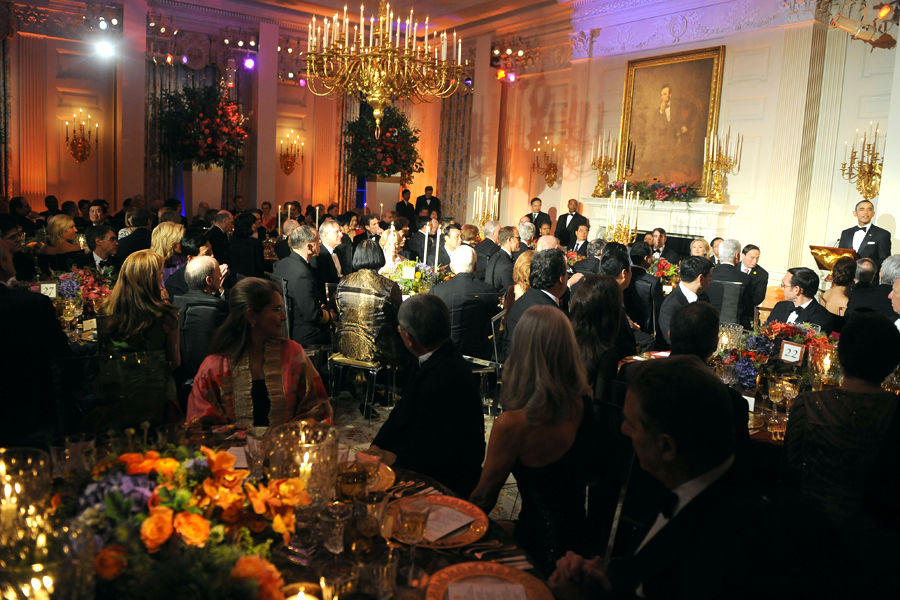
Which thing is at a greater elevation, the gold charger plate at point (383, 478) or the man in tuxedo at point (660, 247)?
the man in tuxedo at point (660, 247)

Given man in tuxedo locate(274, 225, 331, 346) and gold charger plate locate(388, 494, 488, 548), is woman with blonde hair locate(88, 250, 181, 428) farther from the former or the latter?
man in tuxedo locate(274, 225, 331, 346)

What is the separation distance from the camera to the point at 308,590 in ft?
5.16

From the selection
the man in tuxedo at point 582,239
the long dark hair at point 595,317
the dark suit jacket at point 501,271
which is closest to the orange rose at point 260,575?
the long dark hair at point 595,317

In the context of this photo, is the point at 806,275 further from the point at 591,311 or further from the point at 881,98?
the point at 881,98

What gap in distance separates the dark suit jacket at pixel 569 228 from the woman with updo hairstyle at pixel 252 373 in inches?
347

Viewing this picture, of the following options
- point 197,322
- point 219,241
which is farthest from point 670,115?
point 197,322

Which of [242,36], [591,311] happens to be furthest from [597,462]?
[242,36]

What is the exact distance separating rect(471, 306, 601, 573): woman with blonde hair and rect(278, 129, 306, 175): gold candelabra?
576 inches

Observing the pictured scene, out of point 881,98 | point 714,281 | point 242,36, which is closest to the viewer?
point 714,281

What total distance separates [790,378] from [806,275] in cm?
170

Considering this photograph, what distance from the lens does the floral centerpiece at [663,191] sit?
36.4 feet

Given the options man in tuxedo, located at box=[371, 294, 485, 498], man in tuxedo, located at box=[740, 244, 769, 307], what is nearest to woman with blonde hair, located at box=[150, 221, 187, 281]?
man in tuxedo, located at box=[371, 294, 485, 498]

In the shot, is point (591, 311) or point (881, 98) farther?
point (881, 98)

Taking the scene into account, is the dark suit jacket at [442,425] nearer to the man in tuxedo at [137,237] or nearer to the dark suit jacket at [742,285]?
the man in tuxedo at [137,237]
